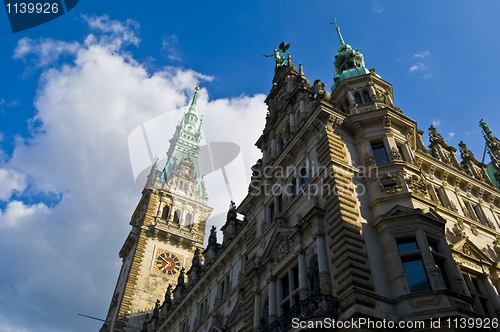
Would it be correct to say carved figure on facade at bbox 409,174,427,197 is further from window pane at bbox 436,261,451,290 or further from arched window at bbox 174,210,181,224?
arched window at bbox 174,210,181,224

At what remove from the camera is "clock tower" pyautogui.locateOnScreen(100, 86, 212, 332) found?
50.0 meters

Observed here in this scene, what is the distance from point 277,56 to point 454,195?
1889 centimetres

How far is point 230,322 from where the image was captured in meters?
26.0

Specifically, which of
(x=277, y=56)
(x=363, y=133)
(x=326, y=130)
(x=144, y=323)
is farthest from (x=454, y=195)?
(x=144, y=323)

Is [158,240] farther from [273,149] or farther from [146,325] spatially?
[273,149]

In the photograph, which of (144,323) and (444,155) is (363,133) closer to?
(444,155)

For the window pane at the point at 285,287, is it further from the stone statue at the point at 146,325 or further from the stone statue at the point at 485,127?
the stone statue at the point at 485,127

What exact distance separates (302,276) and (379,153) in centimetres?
851

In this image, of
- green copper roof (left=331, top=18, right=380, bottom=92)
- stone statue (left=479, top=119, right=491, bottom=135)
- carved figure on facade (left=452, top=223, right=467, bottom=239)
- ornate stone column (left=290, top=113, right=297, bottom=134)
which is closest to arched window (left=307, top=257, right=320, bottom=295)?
carved figure on facade (left=452, top=223, right=467, bottom=239)

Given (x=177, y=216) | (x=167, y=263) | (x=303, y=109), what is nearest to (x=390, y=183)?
(x=303, y=109)

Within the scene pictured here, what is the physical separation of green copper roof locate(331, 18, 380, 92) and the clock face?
35.1 metres

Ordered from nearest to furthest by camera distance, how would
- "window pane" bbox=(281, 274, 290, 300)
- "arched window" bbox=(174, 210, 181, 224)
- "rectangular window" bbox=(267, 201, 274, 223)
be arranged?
"window pane" bbox=(281, 274, 290, 300)
"rectangular window" bbox=(267, 201, 274, 223)
"arched window" bbox=(174, 210, 181, 224)

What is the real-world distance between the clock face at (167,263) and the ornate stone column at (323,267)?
39266 mm

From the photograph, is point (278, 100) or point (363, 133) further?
point (278, 100)
